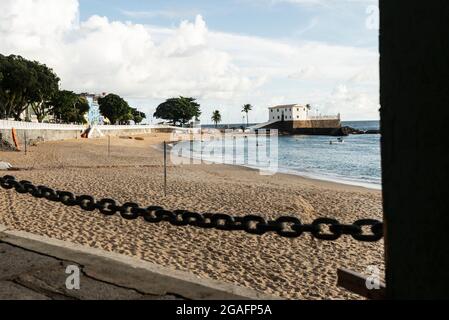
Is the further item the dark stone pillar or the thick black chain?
the thick black chain

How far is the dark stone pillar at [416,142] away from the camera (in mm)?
1291

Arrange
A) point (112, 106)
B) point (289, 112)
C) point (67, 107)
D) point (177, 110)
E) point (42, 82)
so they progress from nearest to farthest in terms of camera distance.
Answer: point (42, 82), point (67, 107), point (112, 106), point (289, 112), point (177, 110)

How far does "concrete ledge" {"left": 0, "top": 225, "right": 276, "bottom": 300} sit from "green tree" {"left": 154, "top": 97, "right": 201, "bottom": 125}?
5110 inches

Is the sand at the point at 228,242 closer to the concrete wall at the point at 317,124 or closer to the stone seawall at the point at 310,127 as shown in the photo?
the stone seawall at the point at 310,127

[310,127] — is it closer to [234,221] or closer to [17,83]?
[17,83]

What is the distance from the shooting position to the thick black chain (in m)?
2.62

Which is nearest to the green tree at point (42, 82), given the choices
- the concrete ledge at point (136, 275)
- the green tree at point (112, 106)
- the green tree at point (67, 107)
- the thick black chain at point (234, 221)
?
the green tree at point (67, 107)

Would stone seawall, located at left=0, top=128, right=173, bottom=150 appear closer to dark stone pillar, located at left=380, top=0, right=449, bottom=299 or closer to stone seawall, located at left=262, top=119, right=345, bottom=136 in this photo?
dark stone pillar, located at left=380, top=0, right=449, bottom=299

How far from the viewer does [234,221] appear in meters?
3.13

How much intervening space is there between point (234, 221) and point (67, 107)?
75.2 m

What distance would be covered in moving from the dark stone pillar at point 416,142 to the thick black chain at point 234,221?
3.44 feet

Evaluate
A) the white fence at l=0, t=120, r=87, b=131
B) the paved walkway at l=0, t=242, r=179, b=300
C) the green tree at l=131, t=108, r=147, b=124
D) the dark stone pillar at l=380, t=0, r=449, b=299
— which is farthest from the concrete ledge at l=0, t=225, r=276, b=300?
the green tree at l=131, t=108, r=147, b=124

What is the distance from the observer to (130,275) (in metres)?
2.78

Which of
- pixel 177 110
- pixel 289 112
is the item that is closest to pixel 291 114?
pixel 289 112
